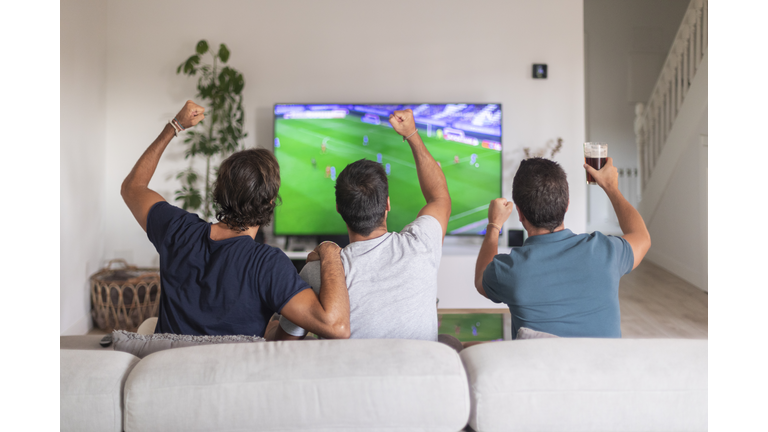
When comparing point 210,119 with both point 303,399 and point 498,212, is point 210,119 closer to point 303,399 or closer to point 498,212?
point 498,212

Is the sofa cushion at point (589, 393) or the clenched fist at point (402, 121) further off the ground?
the clenched fist at point (402, 121)

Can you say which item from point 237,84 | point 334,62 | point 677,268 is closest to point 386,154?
point 334,62

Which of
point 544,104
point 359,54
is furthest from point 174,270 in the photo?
point 544,104

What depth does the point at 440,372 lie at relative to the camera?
910 mm

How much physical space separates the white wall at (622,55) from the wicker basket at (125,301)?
556 centimetres

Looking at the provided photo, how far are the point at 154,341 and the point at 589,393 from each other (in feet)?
3.12

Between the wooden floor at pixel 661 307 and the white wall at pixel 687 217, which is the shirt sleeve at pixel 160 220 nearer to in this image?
the wooden floor at pixel 661 307

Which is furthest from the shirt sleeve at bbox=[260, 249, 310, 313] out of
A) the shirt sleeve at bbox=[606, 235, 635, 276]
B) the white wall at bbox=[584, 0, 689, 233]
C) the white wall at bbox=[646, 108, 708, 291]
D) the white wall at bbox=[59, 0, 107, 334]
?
the white wall at bbox=[584, 0, 689, 233]

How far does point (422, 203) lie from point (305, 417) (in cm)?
304

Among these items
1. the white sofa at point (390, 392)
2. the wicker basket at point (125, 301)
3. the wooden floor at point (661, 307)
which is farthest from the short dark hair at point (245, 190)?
the wooden floor at point (661, 307)

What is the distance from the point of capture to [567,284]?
1333 mm

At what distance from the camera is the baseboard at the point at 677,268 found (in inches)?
181
